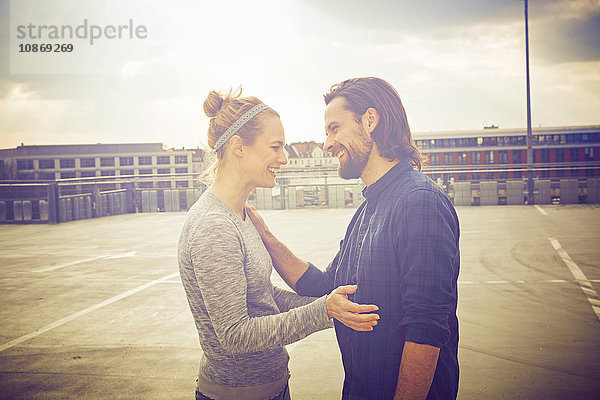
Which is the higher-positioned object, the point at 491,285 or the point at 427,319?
the point at 427,319

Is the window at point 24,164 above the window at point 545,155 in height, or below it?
above

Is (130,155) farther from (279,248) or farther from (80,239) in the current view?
(279,248)

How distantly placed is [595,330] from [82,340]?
19.4 feet

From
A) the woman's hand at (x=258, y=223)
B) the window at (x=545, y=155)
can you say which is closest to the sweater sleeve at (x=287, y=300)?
the woman's hand at (x=258, y=223)

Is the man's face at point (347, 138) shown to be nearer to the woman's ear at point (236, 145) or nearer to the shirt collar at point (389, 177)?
the shirt collar at point (389, 177)

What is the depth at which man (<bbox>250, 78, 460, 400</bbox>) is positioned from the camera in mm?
1927

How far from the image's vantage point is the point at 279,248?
117 inches

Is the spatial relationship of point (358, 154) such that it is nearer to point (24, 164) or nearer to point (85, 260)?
point (85, 260)

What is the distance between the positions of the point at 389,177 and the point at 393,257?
0.44 m

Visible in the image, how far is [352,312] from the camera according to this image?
1.98 meters

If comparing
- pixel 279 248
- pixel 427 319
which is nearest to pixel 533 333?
pixel 279 248

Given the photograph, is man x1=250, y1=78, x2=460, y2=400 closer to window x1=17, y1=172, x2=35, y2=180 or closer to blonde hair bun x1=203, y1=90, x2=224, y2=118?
blonde hair bun x1=203, y1=90, x2=224, y2=118

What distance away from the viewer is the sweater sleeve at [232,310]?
2.11 m

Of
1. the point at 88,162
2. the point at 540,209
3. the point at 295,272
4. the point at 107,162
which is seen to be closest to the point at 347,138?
the point at 295,272
